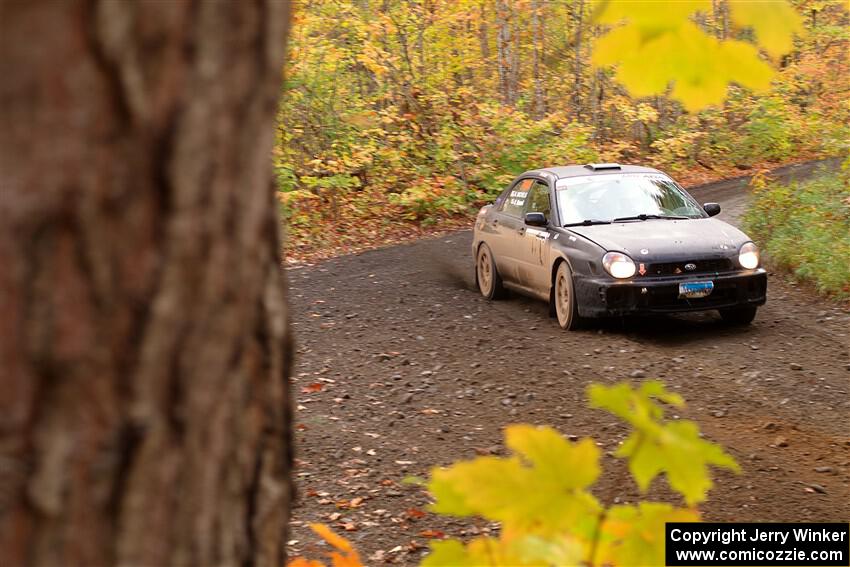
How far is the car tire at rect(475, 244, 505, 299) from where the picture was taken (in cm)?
1202

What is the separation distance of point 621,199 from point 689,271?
153cm

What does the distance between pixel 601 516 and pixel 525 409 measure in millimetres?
5731

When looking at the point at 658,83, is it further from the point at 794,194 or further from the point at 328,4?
the point at 328,4

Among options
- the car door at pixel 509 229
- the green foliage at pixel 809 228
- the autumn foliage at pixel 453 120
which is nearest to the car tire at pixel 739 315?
the green foliage at pixel 809 228

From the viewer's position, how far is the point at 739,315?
9.94 metres

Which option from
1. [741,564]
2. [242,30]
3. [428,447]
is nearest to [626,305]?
[428,447]

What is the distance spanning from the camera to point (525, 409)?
734cm

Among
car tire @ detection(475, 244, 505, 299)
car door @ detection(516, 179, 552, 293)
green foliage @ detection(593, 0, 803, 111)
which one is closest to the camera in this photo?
green foliage @ detection(593, 0, 803, 111)

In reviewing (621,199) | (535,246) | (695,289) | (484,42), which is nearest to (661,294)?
(695,289)

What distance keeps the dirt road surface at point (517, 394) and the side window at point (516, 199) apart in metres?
1.13

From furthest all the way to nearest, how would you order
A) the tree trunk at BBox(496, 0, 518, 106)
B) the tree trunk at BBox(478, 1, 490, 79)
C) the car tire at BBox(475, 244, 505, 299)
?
the tree trunk at BBox(478, 1, 490, 79), the tree trunk at BBox(496, 0, 518, 106), the car tire at BBox(475, 244, 505, 299)

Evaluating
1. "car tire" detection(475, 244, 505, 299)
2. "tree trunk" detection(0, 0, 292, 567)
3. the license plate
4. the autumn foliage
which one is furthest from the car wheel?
"tree trunk" detection(0, 0, 292, 567)

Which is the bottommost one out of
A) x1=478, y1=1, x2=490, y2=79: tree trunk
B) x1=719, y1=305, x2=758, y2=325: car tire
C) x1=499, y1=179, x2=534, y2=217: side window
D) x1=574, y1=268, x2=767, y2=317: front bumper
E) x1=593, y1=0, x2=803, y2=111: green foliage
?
x1=719, y1=305, x2=758, y2=325: car tire

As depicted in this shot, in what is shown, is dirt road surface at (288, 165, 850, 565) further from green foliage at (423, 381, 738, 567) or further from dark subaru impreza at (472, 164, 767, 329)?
green foliage at (423, 381, 738, 567)
